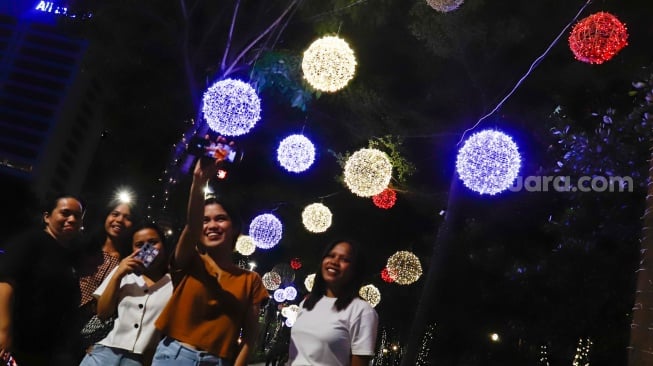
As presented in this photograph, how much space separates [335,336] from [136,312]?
1.29 m

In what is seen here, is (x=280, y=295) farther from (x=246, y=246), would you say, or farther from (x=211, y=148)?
(x=211, y=148)

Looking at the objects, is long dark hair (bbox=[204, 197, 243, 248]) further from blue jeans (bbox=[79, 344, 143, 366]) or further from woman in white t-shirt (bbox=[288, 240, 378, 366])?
blue jeans (bbox=[79, 344, 143, 366])

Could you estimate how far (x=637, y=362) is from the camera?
2.60 meters

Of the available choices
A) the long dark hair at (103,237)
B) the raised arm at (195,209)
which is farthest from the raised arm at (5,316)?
the long dark hair at (103,237)

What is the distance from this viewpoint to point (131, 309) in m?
3.42

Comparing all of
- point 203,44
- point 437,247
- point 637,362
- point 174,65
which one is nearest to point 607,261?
point 437,247

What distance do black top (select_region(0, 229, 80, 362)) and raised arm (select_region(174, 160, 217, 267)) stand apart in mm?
895

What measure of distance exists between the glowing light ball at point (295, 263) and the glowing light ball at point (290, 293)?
909 mm

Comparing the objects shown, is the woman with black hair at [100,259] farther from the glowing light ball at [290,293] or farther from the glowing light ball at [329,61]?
the glowing light ball at [290,293]

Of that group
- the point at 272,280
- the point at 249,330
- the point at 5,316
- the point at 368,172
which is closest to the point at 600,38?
the point at 368,172

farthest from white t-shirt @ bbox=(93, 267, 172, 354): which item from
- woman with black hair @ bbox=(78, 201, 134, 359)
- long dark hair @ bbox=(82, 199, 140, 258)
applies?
long dark hair @ bbox=(82, 199, 140, 258)

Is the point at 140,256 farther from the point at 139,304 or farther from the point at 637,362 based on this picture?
the point at 637,362

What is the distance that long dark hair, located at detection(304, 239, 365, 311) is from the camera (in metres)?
3.20

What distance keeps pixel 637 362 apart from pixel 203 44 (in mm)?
9494
